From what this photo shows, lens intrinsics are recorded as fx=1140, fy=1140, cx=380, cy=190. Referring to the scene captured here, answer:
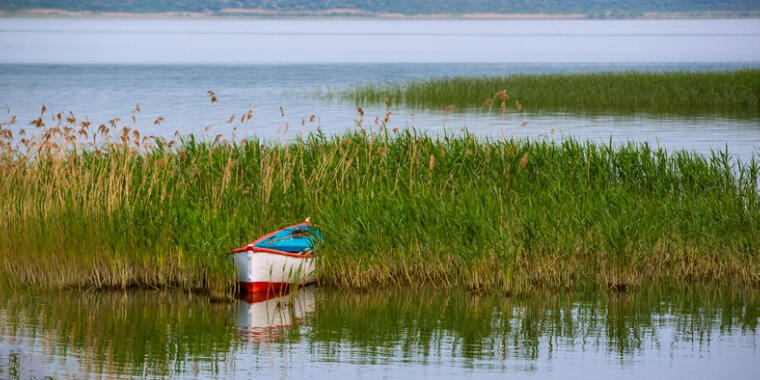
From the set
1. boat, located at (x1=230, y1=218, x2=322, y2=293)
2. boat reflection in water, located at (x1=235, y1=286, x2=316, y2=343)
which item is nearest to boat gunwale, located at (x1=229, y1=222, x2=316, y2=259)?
boat, located at (x1=230, y1=218, x2=322, y2=293)

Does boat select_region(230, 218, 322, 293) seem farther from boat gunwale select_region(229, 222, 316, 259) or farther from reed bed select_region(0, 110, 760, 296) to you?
reed bed select_region(0, 110, 760, 296)

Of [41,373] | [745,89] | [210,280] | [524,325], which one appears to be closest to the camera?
[41,373]

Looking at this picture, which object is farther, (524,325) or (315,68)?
(315,68)

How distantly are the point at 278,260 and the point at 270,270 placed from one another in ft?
0.60

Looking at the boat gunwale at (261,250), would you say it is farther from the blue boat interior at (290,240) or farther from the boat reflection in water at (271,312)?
the boat reflection in water at (271,312)

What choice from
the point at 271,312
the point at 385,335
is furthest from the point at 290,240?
the point at 385,335

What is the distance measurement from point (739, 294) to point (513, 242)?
313cm

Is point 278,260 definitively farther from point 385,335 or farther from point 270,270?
point 385,335

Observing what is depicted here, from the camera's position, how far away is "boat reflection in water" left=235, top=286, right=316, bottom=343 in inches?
528

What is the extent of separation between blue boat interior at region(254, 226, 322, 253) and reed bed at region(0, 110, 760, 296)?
0.30 metres

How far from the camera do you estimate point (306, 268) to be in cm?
1576

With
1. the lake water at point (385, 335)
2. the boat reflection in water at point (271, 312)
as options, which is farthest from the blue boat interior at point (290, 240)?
the lake water at point (385, 335)

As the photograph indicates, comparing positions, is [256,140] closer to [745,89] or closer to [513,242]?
[513,242]

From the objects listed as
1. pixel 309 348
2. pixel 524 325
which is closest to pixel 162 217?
pixel 309 348
